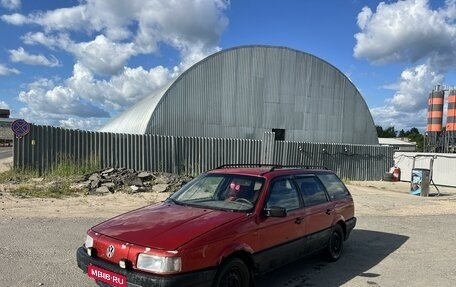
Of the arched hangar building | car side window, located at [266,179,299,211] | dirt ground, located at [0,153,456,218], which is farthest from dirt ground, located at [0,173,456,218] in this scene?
the arched hangar building

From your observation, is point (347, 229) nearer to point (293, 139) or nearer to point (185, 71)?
point (185, 71)

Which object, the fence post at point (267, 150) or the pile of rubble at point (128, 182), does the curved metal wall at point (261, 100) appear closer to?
the fence post at point (267, 150)

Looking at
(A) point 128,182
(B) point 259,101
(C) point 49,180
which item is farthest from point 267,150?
(C) point 49,180

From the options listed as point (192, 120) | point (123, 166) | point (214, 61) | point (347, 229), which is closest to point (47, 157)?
point (123, 166)

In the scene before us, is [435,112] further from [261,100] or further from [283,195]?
[283,195]

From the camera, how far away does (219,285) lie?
4.56 m

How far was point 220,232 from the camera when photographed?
15.3 ft

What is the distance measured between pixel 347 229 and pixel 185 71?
17.6 meters

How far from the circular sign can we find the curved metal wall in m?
6.71

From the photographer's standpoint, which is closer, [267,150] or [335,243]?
[335,243]

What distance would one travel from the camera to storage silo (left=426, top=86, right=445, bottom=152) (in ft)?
150

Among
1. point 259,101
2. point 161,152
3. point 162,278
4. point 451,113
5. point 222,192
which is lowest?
point 162,278

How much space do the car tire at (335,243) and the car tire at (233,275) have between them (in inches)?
102

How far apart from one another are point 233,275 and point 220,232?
1.74 ft
